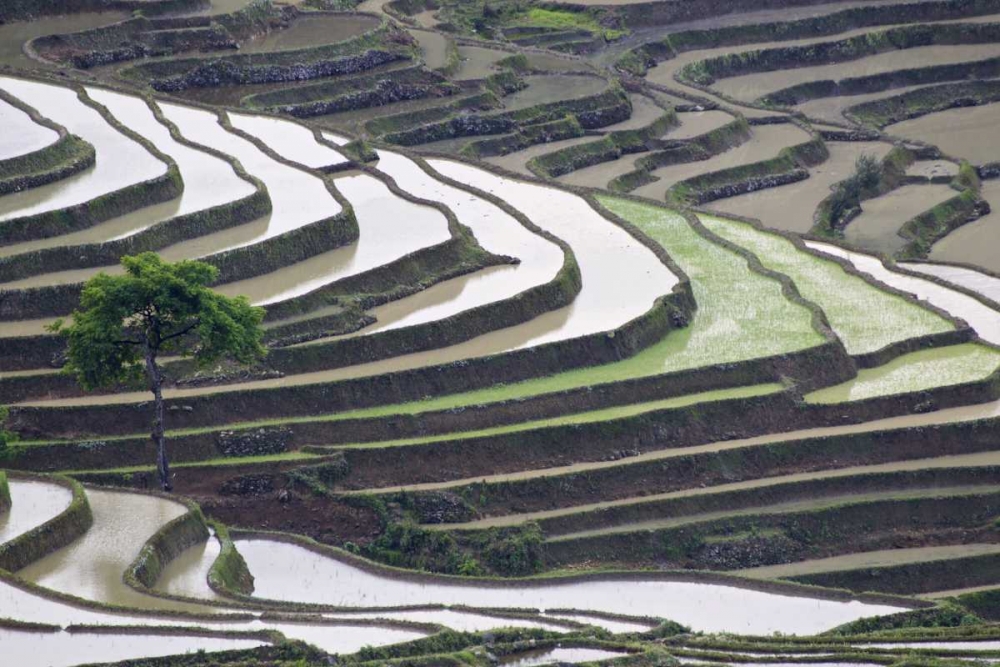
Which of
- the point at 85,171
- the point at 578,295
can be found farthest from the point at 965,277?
the point at 85,171

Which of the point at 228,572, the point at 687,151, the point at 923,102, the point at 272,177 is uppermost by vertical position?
the point at 272,177

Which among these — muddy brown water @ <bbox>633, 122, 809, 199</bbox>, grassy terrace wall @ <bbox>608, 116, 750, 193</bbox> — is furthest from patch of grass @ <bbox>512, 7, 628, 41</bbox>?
grassy terrace wall @ <bbox>608, 116, 750, 193</bbox>

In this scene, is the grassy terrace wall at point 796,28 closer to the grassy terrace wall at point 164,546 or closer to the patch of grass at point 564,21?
the patch of grass at point 564,21

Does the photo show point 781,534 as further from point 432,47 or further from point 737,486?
point 432,47

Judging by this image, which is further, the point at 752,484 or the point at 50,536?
the point at 752,484

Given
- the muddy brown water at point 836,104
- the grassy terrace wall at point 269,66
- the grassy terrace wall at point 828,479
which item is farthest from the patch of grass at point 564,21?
the grassy terrace wall at point 828,479

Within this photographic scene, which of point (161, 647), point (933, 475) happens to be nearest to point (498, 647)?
point (161, 647)
